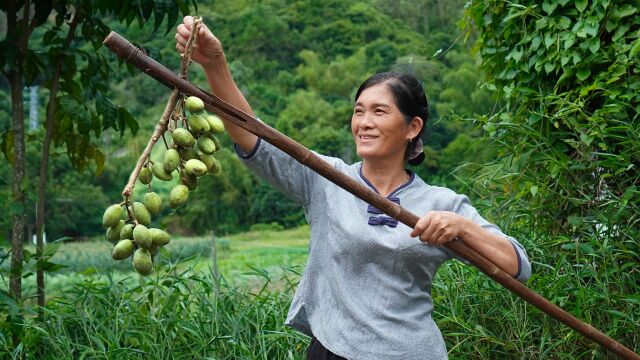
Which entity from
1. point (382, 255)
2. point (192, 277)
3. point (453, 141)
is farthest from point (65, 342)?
point (453, 141)

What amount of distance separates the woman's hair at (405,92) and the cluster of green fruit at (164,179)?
24.3 inches

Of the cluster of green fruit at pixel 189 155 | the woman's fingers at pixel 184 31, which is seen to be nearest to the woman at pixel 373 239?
the woman's fingers at pixel 184 31

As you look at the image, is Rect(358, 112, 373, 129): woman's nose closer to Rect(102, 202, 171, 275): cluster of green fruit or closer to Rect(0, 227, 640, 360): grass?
Rect(102, 202, 171, 275): cluster of green fruit

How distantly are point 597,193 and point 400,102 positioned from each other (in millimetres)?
1449

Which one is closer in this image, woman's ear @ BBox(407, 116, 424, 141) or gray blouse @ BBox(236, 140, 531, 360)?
gray blouse @ BBox(236, 140, 531, 360)

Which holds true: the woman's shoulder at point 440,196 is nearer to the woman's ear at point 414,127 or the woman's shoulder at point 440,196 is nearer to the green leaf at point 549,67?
the woman's ear at point 414,127

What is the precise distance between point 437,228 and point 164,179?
0.58 meters

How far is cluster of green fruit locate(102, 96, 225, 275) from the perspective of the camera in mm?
1556

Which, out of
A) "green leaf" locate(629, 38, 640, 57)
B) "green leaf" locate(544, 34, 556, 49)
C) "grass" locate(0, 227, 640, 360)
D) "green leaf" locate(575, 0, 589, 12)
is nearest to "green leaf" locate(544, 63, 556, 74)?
"green leaf" locate(544, 34, 556, 49)

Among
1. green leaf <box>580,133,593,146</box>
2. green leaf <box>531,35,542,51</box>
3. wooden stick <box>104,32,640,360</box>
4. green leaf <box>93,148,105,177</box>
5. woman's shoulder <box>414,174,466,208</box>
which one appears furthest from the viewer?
green leaf <box>93,148,105,177</box>

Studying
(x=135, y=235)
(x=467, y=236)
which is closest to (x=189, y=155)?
(x=135, y=235)

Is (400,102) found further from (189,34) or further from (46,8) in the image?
(46,8)

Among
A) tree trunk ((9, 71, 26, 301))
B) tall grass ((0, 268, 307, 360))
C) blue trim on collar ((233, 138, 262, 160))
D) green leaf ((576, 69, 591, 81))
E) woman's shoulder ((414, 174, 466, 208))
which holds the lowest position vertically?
tall grass ((0, 268, 307, 360))

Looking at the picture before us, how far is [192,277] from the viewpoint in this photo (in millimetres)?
3820
